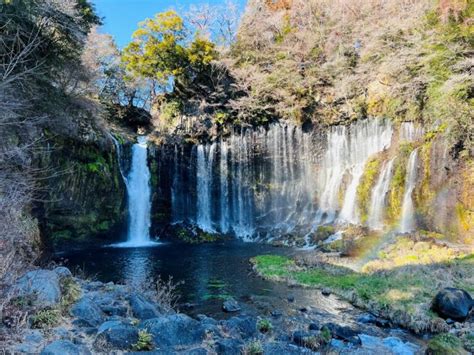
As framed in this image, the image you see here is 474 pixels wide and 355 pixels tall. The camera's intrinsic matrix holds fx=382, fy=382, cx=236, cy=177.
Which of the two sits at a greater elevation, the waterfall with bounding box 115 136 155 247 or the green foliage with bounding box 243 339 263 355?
the waterfall with bounding box 115 136 155 247

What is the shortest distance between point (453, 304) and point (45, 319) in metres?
8.63

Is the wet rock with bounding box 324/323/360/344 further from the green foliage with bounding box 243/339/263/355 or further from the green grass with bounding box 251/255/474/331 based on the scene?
the green foliage with bounding box 243/339/263/355

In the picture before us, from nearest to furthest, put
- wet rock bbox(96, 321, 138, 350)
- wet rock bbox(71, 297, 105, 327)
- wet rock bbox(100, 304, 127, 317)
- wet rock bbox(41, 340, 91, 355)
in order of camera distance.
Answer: wet rock bbox(41, 340, 91, 355), wet rock bbox(96, 321, 138, 350), wet rock bbox(71, 297, 105, 327), wet rock bbox(100, 304, 127, 317)

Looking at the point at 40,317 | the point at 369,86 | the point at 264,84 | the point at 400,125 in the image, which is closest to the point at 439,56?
the point at 400,125

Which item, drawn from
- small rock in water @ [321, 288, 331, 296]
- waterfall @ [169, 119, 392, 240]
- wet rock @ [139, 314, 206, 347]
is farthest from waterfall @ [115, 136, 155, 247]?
wet rock @ [139, 314, 206, 347]

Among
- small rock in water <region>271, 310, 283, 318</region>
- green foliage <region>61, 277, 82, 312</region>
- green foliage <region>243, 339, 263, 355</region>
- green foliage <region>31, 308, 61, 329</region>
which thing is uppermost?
green foliage <region>61, 277, 82, 312</region>

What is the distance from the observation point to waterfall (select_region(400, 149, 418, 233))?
61.9 feet

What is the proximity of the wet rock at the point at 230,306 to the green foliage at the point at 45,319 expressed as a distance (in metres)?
5.20

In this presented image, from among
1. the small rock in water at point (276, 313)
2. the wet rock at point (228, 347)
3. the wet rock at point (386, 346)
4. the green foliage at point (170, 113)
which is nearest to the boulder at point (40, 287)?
the wet rock at point (228, 347)

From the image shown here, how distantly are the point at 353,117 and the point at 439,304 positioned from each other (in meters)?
19.3

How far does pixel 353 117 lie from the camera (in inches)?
1054

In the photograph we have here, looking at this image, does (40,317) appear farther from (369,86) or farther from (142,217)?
(369,86)

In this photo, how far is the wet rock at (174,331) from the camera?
19.1ft

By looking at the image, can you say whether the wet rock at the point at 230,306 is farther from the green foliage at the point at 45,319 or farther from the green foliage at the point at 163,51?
the green foliage at the point at 163,51
